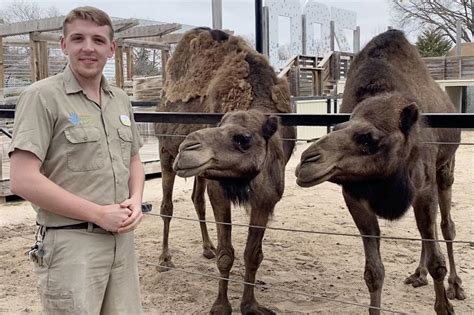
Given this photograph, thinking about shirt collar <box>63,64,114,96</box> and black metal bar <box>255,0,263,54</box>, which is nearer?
shirt collar <box>63,64,114,96</box>

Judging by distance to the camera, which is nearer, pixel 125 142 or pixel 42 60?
pixel 125 142

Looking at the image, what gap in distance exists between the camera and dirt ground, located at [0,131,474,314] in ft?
14.9

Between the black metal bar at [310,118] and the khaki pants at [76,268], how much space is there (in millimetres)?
1436

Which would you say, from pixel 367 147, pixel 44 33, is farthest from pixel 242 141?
pixel 44 33

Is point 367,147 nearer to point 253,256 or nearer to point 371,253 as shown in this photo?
point 371,253

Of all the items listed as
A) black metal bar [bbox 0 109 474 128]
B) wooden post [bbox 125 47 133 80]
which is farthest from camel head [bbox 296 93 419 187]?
wooden post [bbox 125 47 133 80]

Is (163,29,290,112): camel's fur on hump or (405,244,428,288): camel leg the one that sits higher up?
(163,29,290,112): camel's fur on hump

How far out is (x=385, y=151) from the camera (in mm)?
3072

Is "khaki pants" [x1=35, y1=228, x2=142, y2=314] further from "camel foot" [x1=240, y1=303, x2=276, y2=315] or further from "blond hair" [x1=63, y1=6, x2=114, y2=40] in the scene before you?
"camel foot" [x1=240, y1=303, x2=276, y2=315]

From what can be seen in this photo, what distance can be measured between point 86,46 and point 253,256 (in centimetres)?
240

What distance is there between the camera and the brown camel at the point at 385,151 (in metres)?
Result: 2.97

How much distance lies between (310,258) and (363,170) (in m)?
2.87

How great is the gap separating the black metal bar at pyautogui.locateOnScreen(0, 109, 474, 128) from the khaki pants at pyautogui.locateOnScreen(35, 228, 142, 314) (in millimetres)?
1436

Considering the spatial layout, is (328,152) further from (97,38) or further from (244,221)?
(244,221)
